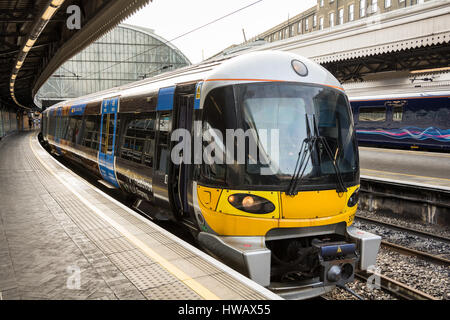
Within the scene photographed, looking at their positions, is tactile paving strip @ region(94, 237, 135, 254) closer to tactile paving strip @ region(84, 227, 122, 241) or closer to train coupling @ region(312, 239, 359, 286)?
tactile paving strip @ region(84, 227, 122, 241)

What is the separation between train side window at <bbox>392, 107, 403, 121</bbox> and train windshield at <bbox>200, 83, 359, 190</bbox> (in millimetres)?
14472

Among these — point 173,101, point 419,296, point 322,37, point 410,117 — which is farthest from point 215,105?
point 410,117

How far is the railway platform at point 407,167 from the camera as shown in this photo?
36.9 feet

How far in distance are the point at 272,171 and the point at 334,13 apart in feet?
145

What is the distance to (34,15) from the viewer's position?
9094 millimetres

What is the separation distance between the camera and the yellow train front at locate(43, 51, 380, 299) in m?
4.44

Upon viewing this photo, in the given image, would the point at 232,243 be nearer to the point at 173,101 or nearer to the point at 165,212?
the point at 165,212

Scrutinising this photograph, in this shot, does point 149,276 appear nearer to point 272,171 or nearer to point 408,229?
point 272,171

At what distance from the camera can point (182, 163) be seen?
5.32 m

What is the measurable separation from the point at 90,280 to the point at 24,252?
146 cm

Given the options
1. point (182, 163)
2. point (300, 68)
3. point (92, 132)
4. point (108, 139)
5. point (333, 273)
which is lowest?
point (333, 273)

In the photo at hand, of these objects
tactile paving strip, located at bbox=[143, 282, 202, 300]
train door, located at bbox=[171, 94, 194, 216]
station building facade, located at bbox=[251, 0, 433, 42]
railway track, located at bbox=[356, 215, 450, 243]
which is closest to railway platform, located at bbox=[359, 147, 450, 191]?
railway track, located at bbox=[356, 215, 450, 243]

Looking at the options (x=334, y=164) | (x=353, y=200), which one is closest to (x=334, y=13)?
(x=353, y=200)
